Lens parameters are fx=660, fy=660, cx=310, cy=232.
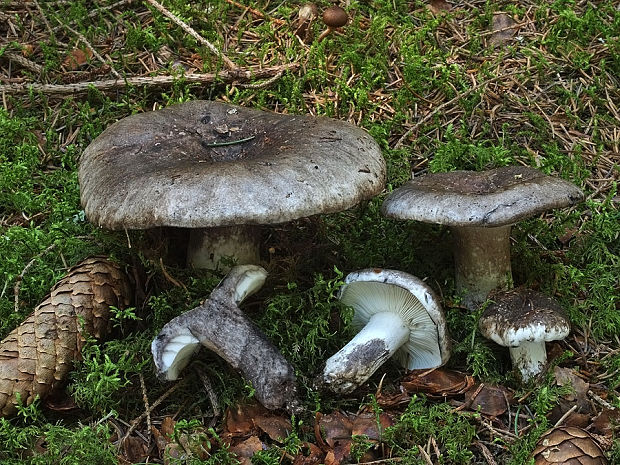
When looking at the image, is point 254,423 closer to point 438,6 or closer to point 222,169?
point 222,169

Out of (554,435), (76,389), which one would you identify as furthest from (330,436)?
(76,389)

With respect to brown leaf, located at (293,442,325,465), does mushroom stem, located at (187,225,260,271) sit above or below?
above

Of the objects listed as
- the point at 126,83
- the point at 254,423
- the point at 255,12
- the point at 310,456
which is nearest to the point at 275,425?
the point at 254,423

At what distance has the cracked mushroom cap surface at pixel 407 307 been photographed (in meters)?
2.52

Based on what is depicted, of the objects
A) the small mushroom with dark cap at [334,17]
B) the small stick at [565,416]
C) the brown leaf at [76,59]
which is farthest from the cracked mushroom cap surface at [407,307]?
the brown leaf at [76,59]

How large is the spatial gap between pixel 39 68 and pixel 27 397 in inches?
83.7

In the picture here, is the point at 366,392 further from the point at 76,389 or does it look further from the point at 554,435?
the point at 76,389

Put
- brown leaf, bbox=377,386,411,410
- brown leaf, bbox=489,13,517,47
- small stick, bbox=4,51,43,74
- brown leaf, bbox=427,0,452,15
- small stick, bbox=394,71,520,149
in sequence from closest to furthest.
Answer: brown leaf, bbox=377,386,411,410 < small stick, bbox=394,71,520,149 < small stick, bbox=4,51,43,74 < brown leaf, bbox=489,13,517,47 < brown leaf, bbox=427,0,452,15

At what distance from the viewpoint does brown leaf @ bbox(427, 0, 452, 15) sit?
425cm

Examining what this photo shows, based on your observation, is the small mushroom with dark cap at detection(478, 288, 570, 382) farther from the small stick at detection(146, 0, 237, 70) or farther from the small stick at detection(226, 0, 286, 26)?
the small stick at detection(226, 0, 286, 26)

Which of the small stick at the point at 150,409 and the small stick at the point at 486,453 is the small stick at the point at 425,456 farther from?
the small stick at the point at 150,409

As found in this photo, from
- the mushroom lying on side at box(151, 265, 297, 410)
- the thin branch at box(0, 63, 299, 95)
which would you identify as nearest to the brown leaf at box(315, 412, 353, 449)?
the mushroom lying on side at box(151, 265, 297, 410)

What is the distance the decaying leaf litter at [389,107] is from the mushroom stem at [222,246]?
0.41 ft

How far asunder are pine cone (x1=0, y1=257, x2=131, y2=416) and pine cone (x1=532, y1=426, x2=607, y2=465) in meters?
1.74
